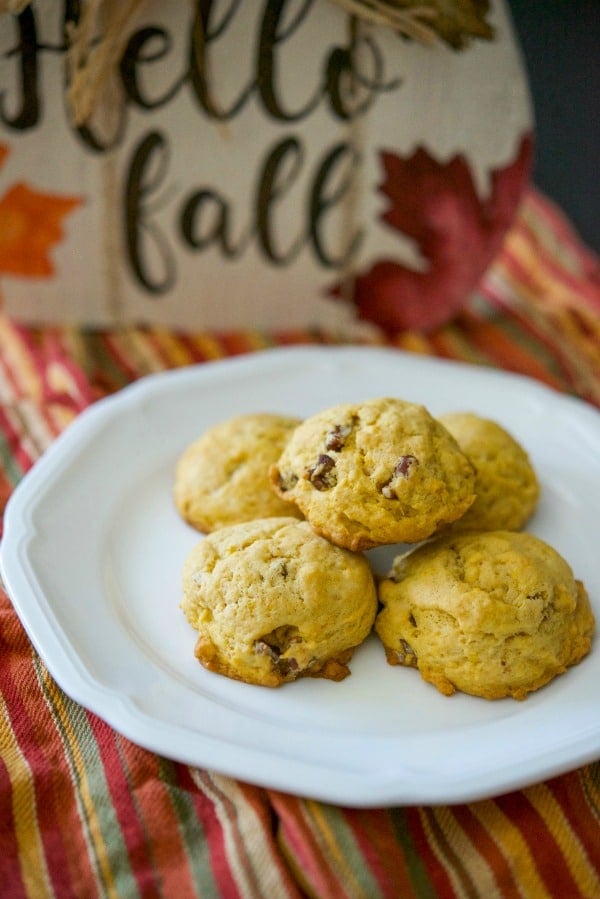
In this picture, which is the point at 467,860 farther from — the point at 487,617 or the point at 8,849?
the point at 8,849

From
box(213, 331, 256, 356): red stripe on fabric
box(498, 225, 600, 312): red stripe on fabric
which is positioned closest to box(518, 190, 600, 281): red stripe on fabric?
box(498, 225, 600, 312): red stripe on fabric

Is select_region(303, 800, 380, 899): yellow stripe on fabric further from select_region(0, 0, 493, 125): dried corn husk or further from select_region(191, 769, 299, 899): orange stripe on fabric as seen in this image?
select_region(0, 0, 493, 125): dried corn husk

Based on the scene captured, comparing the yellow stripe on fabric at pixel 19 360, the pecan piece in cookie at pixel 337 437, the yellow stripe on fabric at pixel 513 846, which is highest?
the pecan piece in cookie at pixel 337 437

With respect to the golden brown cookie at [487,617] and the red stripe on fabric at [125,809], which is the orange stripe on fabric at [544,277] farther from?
the red stripe on fabric at [125,809]

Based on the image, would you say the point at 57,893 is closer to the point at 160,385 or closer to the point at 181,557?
the point at 181,557

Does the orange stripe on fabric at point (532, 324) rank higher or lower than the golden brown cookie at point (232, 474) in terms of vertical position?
lower

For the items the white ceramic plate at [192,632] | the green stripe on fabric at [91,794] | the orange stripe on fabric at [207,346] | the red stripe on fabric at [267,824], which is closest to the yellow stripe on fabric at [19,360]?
the white ceramic plate at [192,632]

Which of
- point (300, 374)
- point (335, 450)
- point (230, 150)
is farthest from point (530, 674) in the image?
point (230, 150)

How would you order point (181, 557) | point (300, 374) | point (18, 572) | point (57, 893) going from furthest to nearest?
point (300, 374) → point (181, 557) → point (18, 572) → point (57, 893)
